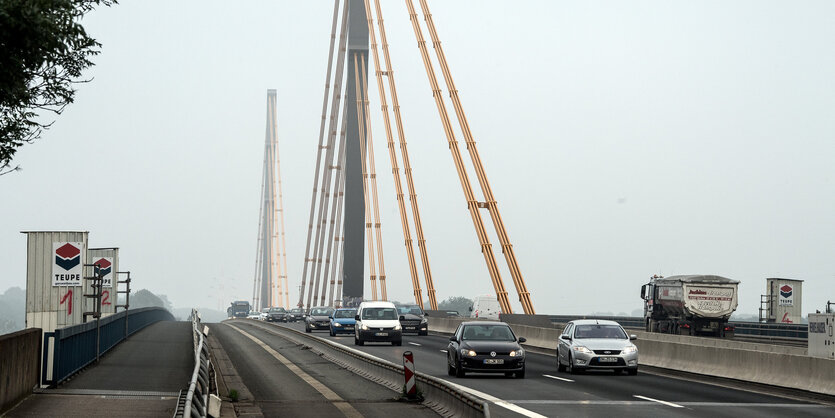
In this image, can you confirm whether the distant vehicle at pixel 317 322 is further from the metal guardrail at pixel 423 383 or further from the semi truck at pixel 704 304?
the metal guardrail at pixel 423 383

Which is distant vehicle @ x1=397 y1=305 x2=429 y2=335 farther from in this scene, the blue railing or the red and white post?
the red and white post

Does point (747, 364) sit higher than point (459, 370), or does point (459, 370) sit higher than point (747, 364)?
point (747, 364)

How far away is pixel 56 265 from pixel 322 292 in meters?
82.0

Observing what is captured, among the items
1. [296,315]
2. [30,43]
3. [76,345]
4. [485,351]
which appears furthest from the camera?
[296,315]

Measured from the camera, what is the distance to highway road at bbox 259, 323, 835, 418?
19641 millimetres

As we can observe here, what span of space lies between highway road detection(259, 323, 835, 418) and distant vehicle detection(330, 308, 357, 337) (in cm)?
2776

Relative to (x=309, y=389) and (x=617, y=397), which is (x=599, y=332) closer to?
(x=617, y=397)

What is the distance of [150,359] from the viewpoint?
33.0 meters

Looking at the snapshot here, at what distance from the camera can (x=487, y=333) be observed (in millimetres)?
28438

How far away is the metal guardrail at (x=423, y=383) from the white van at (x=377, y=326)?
19.2 ft

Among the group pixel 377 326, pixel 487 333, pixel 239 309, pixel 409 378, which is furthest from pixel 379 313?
pixel 239 309

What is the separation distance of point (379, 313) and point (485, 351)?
66.7ft

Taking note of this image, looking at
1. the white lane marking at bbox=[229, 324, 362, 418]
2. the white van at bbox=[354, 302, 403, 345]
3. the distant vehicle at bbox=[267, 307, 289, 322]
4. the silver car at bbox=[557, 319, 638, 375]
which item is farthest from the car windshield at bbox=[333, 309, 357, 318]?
the distant vehicle at bbox=[267, 307, 289, 322]

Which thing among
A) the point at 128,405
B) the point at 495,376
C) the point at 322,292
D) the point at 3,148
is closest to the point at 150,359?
the point at 495,376
